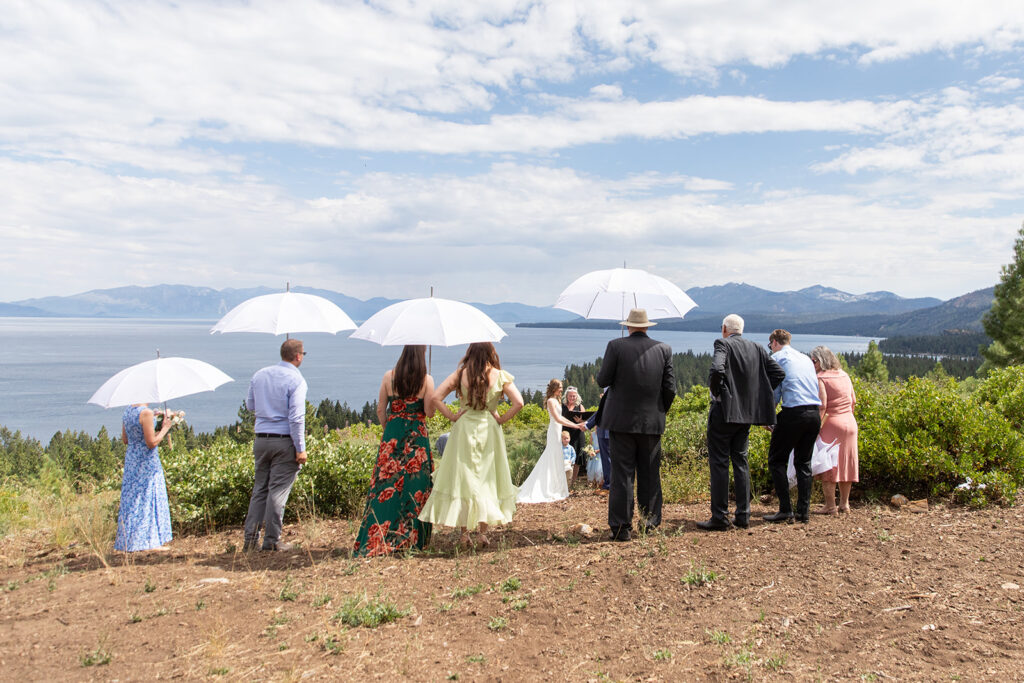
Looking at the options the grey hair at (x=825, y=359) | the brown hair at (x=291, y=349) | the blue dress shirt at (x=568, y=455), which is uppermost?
the brown hair at (x=291, y=349)

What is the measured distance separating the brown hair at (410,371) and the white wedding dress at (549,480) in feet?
11.3

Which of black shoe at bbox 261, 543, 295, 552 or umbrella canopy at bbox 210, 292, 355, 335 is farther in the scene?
black shoe at bbox 261, 543, 295, 552

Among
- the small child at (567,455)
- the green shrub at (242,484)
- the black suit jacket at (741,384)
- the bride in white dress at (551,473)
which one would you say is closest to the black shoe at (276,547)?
the green shrub at (242,484)

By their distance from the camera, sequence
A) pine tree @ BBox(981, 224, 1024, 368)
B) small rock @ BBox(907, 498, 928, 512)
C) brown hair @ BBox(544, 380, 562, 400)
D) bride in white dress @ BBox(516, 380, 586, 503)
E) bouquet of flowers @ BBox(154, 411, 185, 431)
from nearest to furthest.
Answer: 1. bouquet of flowers @ BBox(154, 411, 185, 431)
2. small rock @ BBox(907, 498, 928, 512)
3. bride in white dress @ BBox(516, 380, 586, 503)
4. brown hair @ BBox(544, 380, 562, 400)
5. pine tree @ BBox(981, 224, 1024, 368)

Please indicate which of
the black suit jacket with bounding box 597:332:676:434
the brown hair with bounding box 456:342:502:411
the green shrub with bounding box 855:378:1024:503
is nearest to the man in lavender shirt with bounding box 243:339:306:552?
the brown hair with bounding box 456:342:502:411

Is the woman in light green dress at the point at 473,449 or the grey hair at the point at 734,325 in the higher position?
the grey hair at the point at 734,325

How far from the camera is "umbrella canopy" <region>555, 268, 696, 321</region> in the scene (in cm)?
Answer: 753

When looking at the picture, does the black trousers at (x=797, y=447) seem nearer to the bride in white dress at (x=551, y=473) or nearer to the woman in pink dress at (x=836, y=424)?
the woman in pink dress at (x=836, y=424)

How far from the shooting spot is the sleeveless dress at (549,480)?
9086 mm

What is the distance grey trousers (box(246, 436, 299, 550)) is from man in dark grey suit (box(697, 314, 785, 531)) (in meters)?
4.11

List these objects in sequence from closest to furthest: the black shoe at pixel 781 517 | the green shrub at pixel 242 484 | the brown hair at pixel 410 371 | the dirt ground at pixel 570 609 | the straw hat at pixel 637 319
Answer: the dirt ground at pixel 570 609 → the brown hair at pixel 410 371 → the straw hat at pixel 637 319 → the black shoe at pixel 781 517 → the green shrub at pixel 242 484

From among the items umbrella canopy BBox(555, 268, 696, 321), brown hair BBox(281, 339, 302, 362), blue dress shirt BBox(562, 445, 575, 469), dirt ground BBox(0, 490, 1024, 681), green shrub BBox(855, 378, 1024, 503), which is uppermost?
umbrella canopy BBox(555, 268, 696, 321)

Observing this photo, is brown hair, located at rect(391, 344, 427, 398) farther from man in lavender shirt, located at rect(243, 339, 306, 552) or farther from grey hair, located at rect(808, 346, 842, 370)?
grey hair, located at rect(808, 346, 842, 370)

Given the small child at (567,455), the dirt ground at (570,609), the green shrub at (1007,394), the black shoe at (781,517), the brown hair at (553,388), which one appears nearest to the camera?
the dirt ground at (570,609)
